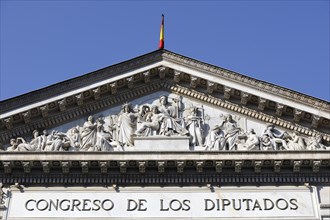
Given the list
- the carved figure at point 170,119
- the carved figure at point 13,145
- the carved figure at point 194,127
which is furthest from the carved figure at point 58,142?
the carved figure at point 194,127

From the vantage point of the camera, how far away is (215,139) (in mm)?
27219

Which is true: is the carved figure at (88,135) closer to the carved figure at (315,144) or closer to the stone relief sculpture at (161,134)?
the stone relief sculpture at (161,134)

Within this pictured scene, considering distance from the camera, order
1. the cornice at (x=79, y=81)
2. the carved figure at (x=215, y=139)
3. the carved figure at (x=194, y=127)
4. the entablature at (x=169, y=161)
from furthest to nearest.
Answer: the cornice at (x=79, y=81) < the carved figure at (x=194, y=127) < the carved figure at (x=215, y=139) < the entablature at (x=169, y=161)

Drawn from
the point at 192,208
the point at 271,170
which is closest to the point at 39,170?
the point at 192,208

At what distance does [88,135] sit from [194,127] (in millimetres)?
3703

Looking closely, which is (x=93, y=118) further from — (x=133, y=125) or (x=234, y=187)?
(x=234, y=187)

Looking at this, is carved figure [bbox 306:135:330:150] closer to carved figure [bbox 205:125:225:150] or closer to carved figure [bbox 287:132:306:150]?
carved figure [bbox 287:132:306:150]

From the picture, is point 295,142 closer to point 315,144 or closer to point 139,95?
point 315,144

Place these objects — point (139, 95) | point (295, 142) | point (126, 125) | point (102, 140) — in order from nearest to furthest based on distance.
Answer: point (102, 140) → point (295, 142) → point (126, 125) → point (139, 95)

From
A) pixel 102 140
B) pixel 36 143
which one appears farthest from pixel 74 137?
pixel 36 143

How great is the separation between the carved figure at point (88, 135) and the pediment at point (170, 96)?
0.36 m

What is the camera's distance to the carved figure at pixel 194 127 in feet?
89.4

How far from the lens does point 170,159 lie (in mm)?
26125

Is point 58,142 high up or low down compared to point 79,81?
down
